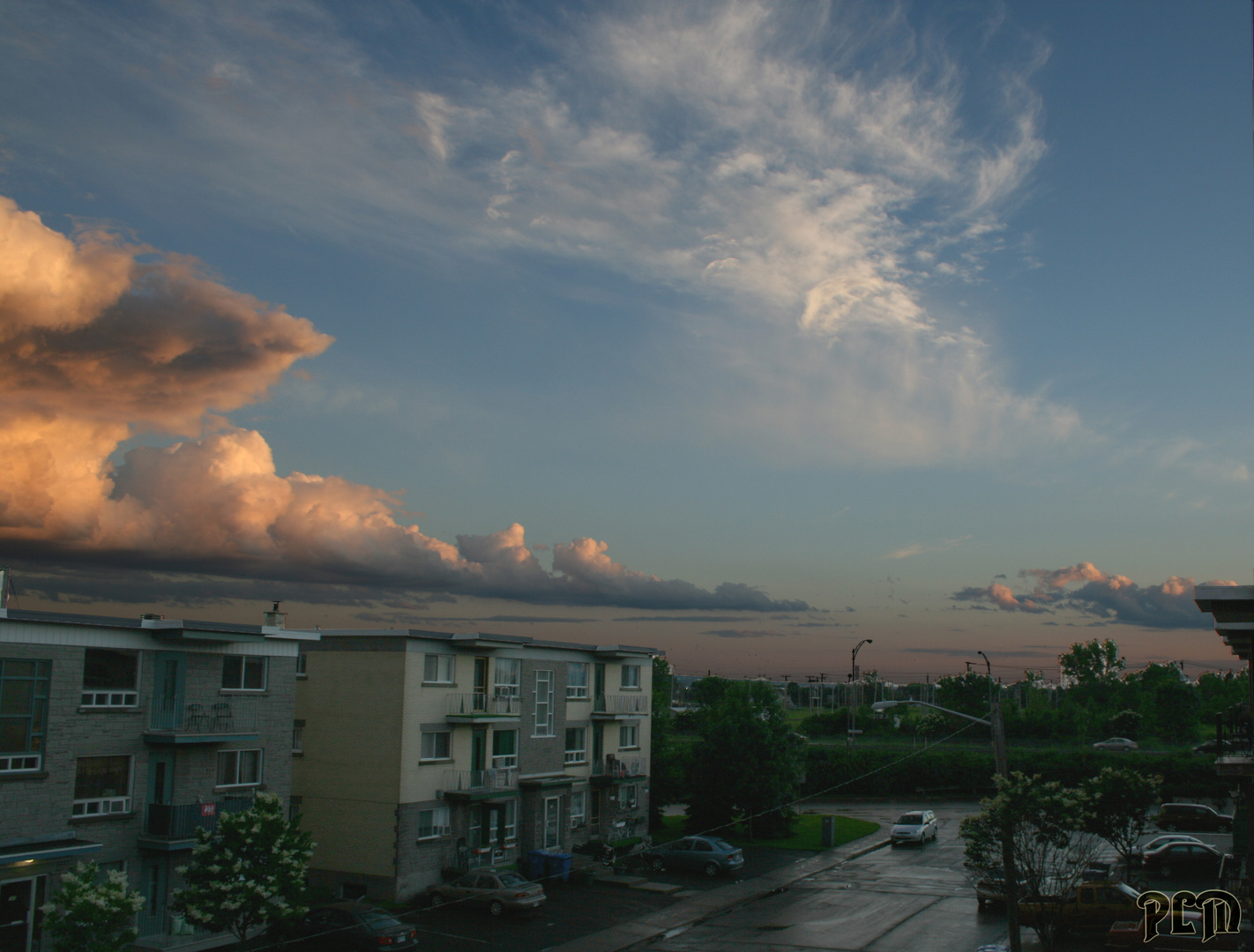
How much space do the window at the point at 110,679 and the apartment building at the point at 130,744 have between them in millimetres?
33

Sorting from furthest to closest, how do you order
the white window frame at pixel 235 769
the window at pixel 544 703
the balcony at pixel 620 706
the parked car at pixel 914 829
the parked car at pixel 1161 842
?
1. the parked car at pixel 914 829
2. the balcony at pixel 620 706
3. the window at pixel 544 703
4. the parked car at pixel 1161 842
5. the white window frame at pixel 235 769

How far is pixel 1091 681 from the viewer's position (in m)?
142

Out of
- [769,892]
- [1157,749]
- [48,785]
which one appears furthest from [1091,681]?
[48,785]

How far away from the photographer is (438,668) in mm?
37656

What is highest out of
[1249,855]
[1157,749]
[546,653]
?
[546,653]

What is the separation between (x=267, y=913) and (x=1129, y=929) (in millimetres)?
23437

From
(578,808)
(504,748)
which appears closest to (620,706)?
(578,808)

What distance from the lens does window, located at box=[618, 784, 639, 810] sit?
4641 cm

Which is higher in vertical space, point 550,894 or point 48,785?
point 48,785

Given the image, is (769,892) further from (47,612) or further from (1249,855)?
(47,612)

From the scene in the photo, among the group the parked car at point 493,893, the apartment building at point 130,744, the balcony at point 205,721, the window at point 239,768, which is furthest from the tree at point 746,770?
the balcony at point 205,721

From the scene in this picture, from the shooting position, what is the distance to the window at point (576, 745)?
4441cm

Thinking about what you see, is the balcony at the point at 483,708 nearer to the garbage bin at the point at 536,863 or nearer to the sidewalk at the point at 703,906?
the garbage bin at the point at 536,863

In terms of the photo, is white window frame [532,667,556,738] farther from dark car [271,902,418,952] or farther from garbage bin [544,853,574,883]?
dark car [271,902,418,952]
